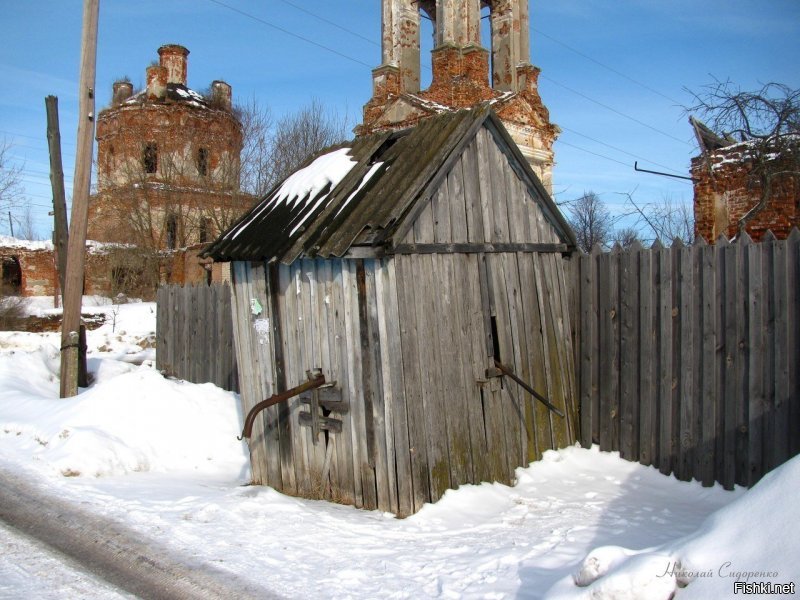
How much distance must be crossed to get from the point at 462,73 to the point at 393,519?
17.6 metres

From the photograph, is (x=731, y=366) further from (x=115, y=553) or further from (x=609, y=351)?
(x=115, y=553)

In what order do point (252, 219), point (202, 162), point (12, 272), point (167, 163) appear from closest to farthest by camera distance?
point (252, 219), point (167, 163), point (12, 272), point (202, 162)

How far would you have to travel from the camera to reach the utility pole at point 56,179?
11258 millimetres

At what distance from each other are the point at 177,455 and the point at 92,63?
609cm

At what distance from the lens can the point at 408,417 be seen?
5777 mm

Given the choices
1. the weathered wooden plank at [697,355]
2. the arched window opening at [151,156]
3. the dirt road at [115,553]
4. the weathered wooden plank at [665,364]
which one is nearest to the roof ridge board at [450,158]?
the weathered wooden plank at [665,364]

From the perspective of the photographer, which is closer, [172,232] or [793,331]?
[793,331]

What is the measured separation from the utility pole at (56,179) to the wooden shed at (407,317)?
523 cm

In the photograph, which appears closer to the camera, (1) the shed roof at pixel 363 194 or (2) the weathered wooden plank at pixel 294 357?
(1) the shed roof at pixel 363 194

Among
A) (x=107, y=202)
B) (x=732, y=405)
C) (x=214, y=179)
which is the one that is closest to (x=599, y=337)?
(x=732, y=405)

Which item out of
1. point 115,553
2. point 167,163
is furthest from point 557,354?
point 167,163

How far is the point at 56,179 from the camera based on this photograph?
37.6ft

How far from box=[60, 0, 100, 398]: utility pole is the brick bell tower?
37.3 ft

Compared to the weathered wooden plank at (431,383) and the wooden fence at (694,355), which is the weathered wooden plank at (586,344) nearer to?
the wooden fence at (694,355)
